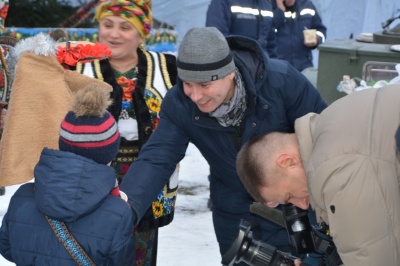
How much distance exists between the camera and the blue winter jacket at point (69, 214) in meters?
2.71

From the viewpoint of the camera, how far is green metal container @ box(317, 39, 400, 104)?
18.9 feet

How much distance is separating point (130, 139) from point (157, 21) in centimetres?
711

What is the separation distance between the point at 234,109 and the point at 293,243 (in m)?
0.65

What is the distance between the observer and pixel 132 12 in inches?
156

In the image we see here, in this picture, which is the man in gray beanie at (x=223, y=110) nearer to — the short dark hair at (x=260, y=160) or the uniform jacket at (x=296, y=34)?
the short dark hair at (x=260, y=160)

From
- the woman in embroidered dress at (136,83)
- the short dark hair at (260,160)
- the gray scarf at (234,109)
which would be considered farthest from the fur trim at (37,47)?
the short dark hair at (260,160)

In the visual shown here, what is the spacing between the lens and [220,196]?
3.62 meters

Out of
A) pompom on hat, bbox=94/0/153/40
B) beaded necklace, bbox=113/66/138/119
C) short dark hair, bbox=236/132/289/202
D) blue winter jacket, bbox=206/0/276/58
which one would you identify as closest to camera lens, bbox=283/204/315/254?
short dark hair, bbox=236/132/289/202

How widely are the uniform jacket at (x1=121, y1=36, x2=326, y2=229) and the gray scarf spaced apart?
0.02 meters

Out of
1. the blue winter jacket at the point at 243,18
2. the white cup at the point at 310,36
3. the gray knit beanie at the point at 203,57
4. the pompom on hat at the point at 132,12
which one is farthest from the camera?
the white cup at the point at 310,36

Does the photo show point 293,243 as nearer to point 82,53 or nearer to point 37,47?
point 37,47

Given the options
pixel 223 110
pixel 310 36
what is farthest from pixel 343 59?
pixel 223 110

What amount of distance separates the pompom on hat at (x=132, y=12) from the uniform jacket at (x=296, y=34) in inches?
133

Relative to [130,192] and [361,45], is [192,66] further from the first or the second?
[361,45]
